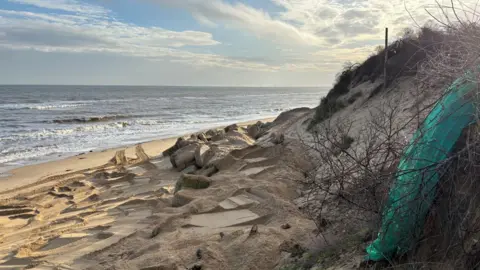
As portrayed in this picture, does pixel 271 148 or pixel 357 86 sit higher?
pixel 357 86

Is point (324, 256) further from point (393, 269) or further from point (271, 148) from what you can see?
point (271, 148)

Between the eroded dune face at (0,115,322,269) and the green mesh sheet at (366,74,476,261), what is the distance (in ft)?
5.33

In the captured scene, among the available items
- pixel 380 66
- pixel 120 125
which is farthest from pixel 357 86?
pixel 120 125

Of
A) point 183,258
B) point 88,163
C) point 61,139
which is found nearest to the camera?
point 183,258

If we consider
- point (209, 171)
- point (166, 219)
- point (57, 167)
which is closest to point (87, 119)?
point (57, 167)

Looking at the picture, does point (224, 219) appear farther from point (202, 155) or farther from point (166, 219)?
point (202, 155)

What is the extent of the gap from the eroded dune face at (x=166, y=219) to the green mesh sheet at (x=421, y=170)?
1624 millimetres

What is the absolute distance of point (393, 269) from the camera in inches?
112

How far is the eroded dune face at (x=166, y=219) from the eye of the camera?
4816 mm

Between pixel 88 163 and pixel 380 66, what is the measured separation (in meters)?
10.8

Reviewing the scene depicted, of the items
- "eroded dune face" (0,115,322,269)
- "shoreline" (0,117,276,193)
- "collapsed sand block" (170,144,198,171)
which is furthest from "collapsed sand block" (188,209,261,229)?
"shoreline" (0,117,276,193)

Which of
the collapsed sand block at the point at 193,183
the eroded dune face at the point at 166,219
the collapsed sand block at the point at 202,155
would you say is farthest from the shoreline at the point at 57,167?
the collapsed sand block at the point at 193,183

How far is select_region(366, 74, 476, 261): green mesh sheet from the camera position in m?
2.73

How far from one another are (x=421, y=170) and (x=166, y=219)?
4.50 metres
